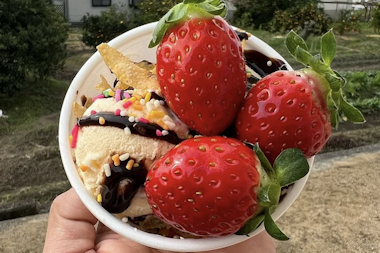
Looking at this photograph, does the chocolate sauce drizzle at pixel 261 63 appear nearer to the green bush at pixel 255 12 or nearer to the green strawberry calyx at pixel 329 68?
the green strawberry calyx at pixel 329 68

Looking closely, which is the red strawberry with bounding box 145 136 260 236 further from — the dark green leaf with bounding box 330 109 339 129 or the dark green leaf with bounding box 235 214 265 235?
the dark green leaf with bounding box 330 109 339 129

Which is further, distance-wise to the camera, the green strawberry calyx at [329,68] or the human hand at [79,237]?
the human hand at [79,237]

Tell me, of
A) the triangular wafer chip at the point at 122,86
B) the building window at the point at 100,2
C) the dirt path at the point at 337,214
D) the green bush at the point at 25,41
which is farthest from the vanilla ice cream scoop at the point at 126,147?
the building window at the point at 100,2

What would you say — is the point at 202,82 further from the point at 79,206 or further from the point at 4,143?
the point at 4,143

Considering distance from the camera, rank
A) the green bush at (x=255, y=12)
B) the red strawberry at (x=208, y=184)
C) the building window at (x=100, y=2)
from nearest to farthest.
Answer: the red strawberry at (x=208, y=184), the green bush at (x=255, y=12), the building window at (x=100, y=2)

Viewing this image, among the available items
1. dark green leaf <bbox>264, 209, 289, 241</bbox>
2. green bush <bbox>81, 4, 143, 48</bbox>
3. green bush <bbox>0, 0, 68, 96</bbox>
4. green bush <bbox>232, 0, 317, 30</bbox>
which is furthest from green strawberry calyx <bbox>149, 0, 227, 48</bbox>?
green bush <bbox>232, 0, 317, 30</bbox>

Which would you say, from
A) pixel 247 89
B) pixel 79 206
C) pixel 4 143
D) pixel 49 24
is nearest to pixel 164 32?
pixel 247 89
